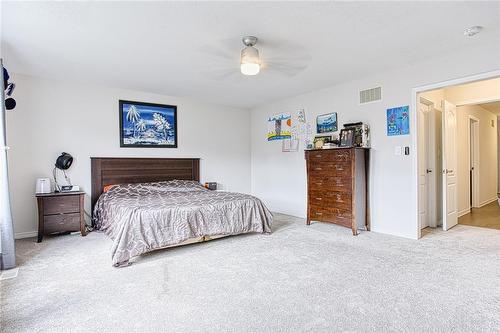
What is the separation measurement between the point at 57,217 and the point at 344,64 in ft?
14.6

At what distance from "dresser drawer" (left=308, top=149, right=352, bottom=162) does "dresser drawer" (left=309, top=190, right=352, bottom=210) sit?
0.51m

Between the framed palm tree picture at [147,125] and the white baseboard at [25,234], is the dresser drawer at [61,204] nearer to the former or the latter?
Answer: the white baseboard at [25,234]

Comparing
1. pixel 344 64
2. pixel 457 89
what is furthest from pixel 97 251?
pixel 457 89

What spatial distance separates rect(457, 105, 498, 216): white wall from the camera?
526 centimetres

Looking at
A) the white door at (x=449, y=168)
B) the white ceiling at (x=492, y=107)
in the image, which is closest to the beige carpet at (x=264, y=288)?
the white door at (x=449, y=168)

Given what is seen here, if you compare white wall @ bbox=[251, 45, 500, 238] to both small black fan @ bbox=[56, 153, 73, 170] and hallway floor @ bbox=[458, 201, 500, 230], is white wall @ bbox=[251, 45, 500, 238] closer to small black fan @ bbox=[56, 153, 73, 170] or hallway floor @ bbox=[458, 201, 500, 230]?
hallway floor @ bbox=[458, 201, 500, 230]

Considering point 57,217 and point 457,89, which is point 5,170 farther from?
point 457,89

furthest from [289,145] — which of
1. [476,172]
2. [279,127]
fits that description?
[476,172]

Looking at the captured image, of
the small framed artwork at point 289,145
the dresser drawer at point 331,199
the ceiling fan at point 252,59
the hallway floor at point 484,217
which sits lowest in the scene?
the hallway floor at point 484,217

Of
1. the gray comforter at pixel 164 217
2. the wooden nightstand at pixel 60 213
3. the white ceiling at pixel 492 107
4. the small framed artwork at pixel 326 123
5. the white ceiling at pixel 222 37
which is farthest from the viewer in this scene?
the white ceiling at pixel 492 107

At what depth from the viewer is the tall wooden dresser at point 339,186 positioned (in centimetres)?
398

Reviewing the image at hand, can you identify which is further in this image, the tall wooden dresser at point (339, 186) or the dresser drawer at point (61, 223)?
the tall wooden dresser at point (339, 186)

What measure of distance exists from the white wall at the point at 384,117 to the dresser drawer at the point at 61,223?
3.71 meters

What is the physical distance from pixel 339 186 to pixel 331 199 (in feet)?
0.87
